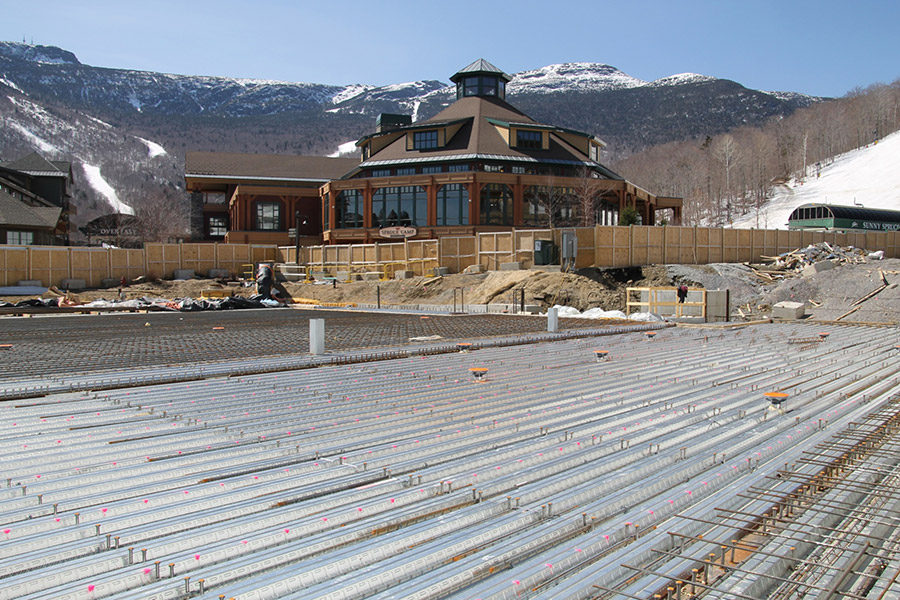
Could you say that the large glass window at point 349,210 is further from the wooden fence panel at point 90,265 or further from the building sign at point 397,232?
the wooden fence panel at point 90,265

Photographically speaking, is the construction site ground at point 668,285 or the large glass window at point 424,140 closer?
the construction site ground at point 668,285

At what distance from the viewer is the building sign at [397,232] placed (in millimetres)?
58312

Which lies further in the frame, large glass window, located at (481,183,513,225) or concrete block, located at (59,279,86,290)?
large glass window, located at (481,183,513,225)

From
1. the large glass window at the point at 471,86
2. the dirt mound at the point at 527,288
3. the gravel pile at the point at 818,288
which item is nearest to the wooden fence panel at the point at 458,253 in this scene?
the dirt mound at the point at 527,288

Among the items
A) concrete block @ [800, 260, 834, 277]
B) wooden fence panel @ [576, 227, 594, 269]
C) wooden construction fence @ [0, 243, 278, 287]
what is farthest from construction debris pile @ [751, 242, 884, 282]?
wooden construction fence @ [0, 243, 278, 287]

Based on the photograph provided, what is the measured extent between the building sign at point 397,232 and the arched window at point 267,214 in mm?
18774

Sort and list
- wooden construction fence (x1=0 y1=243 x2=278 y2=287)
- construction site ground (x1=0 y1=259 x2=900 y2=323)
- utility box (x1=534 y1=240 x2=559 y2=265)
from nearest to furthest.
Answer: construction site ground (x1=0 y1=259 x2=900 y2=323) → utility box (x1=534 y1=240 x2=559 y2=265) → wooden construction fence (x1=0 y1=243 x2=278 y2=287)

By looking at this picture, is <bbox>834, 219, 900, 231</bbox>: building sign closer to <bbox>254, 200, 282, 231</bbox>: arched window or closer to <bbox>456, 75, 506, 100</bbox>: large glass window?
<bbox>456, 75, 506, 100</bbox>: large glass window

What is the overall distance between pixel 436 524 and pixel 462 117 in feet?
210

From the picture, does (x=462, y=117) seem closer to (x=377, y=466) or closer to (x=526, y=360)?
(x=526, y=360)

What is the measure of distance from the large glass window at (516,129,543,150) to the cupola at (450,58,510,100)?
1344cm

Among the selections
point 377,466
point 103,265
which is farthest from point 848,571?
point 103,265

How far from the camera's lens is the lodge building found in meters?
57.8

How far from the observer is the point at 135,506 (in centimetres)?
539
